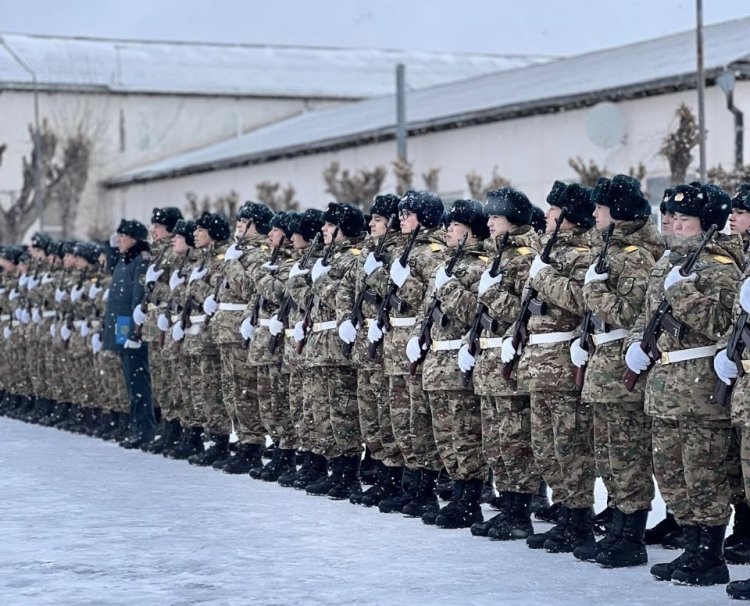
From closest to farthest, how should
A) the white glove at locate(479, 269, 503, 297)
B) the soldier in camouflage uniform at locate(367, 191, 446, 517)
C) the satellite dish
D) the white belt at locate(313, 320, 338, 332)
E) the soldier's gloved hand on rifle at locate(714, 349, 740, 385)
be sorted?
the soldier's gloved hand on rifle at locate(714, 349, 740, 385) < the white glove at locate(479, 269, 503, 297) < the soldier in camouflage uniform at locate(367, 191, 446, 517) < the white belt at locate(313, 320, 338, 332) < the satellite dish

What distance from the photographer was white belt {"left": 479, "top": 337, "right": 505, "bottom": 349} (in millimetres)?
9398

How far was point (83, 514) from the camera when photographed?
34.7 ft

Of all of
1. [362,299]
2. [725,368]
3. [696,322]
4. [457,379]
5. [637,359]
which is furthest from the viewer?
[362,299]

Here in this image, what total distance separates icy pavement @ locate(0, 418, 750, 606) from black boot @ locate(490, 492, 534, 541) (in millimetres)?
104

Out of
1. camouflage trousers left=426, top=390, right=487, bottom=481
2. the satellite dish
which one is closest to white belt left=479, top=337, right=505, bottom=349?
camouflage trousers left=426, top=390, right=487, bottom=481

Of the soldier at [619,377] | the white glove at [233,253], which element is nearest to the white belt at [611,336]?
the soldier at [619,377]

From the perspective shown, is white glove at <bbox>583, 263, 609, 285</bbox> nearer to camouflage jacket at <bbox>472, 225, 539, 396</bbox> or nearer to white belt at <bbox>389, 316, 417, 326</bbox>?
camouflage jacket at <bbox>472, 225, 539, 396</bbox>

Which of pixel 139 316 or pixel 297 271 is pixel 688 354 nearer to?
pixel 297 271

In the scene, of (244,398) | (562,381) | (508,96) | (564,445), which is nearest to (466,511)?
(564,445)

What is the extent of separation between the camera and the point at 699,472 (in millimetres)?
7785

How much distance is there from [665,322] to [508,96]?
25.6m

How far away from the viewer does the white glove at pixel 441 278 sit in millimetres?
9835

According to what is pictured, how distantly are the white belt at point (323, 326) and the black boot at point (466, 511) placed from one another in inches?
77.0

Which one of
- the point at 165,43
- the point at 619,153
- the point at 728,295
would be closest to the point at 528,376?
the point at 728,295
